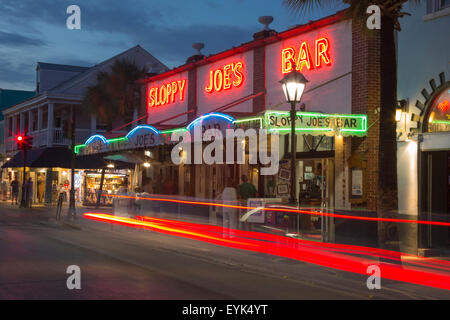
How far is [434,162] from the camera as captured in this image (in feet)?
48.5

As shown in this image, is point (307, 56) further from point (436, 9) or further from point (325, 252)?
point (325, 252)

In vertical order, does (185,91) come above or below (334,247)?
above

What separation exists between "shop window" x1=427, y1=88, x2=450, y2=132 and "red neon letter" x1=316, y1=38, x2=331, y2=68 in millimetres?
4183

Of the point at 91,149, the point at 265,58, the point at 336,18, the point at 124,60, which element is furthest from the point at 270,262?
the point at 124,60

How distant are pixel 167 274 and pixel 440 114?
27.0 ft

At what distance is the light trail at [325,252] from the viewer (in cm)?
1017

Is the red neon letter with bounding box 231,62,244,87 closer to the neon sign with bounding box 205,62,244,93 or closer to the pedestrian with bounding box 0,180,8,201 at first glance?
the neon sign with bounding box 205,62,244,93

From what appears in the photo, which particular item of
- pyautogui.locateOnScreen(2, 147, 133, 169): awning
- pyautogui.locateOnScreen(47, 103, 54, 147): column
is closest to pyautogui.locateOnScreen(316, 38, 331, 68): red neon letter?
pyautogui.locateOnScreen(2, 147, 133, 169): awning

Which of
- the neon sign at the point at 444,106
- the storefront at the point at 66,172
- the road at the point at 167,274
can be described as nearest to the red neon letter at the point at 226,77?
the road at the point at 167,274

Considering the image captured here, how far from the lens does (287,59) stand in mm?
19469

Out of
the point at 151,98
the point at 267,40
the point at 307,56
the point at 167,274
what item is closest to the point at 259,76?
the point at 267,40
